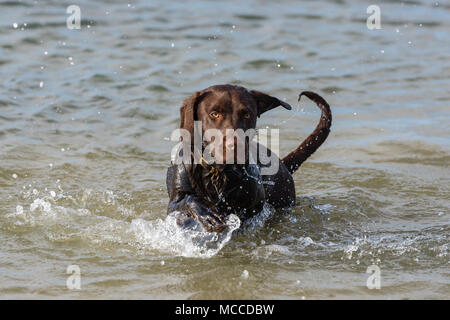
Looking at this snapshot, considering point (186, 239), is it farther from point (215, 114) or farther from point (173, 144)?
→ point (173, 144)

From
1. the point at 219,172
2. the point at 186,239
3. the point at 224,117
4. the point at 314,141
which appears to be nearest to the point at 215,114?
the point at 224,117

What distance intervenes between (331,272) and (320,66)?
22.2ft

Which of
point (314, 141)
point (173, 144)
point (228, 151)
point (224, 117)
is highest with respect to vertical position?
point (224, 117)

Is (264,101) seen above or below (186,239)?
above

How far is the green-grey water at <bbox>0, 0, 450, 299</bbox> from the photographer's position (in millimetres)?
4770

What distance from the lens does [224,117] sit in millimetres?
4820

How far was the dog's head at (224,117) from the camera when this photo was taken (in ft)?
15.5

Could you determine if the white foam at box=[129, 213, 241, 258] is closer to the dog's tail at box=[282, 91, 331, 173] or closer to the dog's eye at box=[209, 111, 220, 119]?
the dog's eye at box=[209, 111, 220, 119]

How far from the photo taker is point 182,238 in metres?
5.09

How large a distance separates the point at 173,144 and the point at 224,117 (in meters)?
3.31

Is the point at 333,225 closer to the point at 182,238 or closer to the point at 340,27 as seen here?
the point at 182,238

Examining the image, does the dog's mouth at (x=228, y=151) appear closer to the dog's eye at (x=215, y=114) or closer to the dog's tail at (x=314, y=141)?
the dog's eye at (x=215, y=114)

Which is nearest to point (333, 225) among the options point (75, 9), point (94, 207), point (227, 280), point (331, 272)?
point (331, 272)
